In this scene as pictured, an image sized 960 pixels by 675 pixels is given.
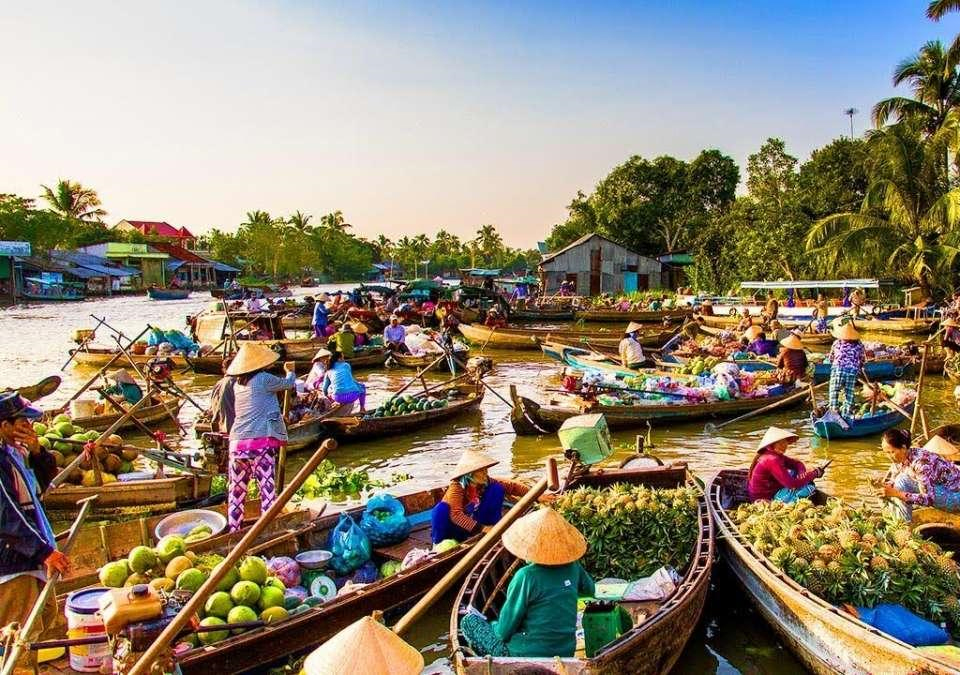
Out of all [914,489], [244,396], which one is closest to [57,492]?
[244,396]

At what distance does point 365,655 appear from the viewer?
2.79 metres

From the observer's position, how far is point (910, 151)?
25.3 m

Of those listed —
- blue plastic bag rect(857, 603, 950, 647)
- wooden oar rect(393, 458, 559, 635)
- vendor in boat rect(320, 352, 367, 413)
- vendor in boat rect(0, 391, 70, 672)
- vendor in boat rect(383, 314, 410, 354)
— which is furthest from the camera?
vendor in boat rect(383, 314, 410, 354)

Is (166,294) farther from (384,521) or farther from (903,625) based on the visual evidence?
(903,625)

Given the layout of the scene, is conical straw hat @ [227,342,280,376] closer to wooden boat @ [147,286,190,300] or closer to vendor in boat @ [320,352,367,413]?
vendor in boat @ [320,352,367,413]

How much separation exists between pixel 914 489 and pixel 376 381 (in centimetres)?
1356

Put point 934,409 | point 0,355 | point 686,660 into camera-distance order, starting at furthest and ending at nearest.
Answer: point 0,355 < point 934,409 < point 686,660

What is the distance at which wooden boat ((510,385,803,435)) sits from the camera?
451 inches

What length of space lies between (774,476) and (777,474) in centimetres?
3

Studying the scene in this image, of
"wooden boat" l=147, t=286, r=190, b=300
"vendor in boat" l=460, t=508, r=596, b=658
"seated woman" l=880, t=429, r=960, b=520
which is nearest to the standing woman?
"vendor in boat" l=460, t=508, r=596, b=658

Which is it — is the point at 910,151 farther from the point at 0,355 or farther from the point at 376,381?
the point at 0,355

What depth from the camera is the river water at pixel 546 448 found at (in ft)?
18.1

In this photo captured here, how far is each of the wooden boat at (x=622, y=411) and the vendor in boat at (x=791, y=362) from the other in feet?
0.84

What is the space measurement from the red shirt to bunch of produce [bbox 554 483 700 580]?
0.71 meters
